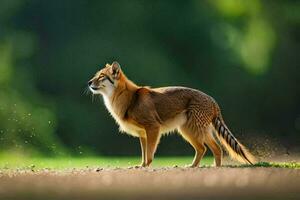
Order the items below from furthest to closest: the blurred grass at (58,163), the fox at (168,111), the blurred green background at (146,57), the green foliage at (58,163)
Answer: the blurred green background at (146,57)
the blurred grass at (58,163)
the green foliage at (58,163)
the fox at (168,111)

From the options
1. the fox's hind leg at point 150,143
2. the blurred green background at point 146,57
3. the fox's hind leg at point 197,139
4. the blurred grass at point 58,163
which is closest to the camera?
the fox's hind leg at point 150,143

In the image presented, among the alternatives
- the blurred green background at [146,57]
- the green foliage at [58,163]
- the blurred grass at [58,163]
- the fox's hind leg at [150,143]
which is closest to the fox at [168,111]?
the fox's hind leg at [150,143]

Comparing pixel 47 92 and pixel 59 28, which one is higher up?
pixel 59 28

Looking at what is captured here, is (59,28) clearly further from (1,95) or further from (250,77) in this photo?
(250,77)

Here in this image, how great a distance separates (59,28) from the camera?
2619 cm

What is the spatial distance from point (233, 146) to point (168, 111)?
1090 millimetres

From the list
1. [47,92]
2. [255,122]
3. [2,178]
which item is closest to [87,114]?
[47,92]

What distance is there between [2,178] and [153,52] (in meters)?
16.6

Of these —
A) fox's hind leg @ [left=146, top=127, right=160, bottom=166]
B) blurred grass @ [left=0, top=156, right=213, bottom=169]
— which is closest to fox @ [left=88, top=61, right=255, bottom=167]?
fox's hind leg @ [left=146, top=127, right=160, bottom=166]

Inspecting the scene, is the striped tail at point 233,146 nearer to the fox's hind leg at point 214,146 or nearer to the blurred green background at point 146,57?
the fox's hind leg at point 214,146

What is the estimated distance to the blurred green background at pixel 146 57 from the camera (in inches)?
980

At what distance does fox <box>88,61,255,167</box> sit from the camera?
40.7 ft

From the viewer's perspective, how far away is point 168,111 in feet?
40.9

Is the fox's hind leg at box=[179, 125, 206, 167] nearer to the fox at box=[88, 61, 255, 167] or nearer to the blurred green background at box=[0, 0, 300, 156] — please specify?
the fox at box=[88, 61, 255, 167]
